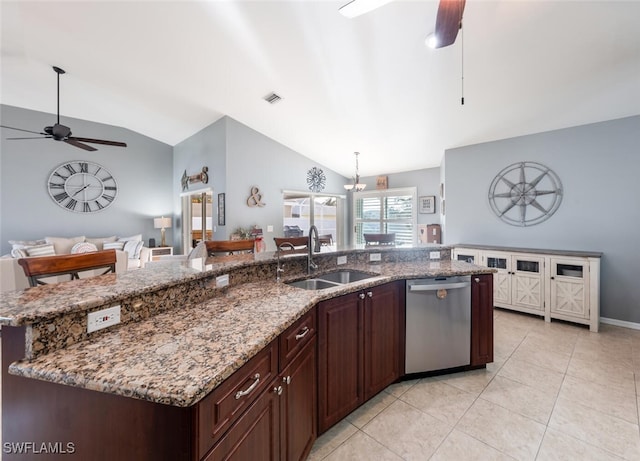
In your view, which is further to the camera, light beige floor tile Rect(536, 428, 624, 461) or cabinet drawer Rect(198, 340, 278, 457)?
light beige floor tile Rect(536, 428, 624, 461)

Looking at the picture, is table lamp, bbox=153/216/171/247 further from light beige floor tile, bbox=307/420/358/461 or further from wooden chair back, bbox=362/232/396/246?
light beige floor tile, bbox=307/420/358/461

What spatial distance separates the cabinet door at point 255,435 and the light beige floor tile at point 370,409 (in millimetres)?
835

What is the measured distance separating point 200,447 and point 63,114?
7341mm

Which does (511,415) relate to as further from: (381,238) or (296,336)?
(381,238)

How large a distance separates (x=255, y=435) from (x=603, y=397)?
2577mm

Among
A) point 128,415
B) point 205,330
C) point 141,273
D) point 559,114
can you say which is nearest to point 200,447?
point 128,415

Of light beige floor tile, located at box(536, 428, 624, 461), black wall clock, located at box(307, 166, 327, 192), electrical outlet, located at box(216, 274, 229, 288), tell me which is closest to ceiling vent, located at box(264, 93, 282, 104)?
black wall clock, located at box(307, 166, 327, 192)

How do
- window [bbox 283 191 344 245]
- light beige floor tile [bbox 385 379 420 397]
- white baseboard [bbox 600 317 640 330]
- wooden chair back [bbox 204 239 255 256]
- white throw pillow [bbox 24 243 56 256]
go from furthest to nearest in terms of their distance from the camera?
window [bbox 283 191 344 245]
white throw pillow [bbox 24 243 56 256]
white baseboard [bbox 600 317 640 330]
wooden chair back [bbox 204 239 255 256]
light beige floor tile [bbox 385 379 420 397]

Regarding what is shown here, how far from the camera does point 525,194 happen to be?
375 cm

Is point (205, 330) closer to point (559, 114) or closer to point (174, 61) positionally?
point (174, 61)

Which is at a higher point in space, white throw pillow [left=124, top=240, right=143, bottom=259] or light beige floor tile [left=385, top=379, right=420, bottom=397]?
white throw pillow [left=124, top=240, right=143, bottom=259]

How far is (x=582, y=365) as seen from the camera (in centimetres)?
235

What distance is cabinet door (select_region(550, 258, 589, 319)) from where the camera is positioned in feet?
10.1

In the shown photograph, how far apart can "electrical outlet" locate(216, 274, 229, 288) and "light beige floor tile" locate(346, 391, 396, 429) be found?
4.09 ft
